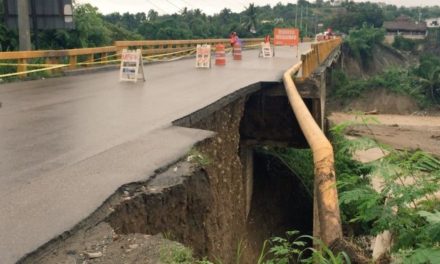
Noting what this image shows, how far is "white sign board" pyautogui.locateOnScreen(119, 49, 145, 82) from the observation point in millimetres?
17469

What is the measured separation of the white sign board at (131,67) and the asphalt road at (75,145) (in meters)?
1.94

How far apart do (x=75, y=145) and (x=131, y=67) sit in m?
9.82

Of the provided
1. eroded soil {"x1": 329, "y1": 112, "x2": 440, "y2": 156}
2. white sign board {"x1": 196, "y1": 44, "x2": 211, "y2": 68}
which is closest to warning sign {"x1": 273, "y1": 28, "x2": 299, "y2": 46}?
eroded soil {"x1": 329, "y1": 112, "x2": 440, "y2": 156}

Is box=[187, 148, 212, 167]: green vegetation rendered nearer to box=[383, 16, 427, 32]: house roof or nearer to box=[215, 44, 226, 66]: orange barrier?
box=[215, 44, 226, 66]: orange barrier

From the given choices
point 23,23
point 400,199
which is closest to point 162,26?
point 23,23

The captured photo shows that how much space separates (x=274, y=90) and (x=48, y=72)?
7.96m

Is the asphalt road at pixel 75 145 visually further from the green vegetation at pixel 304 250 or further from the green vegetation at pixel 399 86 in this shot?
the green vegetation at pixel 399 86

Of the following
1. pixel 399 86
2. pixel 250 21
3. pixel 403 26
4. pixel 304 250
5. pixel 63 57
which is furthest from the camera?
pixel 403 26

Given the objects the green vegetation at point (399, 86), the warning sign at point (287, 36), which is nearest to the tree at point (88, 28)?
the warning sign at point (287, 36)

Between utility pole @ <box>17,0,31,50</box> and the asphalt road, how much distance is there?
11.6 ft

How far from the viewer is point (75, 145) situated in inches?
314

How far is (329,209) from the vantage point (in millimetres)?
5211

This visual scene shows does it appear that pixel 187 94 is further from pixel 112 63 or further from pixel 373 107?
pixel 373 107

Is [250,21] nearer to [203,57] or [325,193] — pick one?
[203,57]
